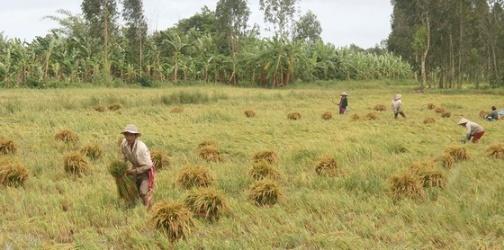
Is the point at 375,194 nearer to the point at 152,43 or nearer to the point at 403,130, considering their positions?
the point at 403,130

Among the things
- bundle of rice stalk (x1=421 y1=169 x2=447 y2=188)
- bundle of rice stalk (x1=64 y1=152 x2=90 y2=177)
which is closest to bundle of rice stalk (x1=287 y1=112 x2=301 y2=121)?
bundle of rice stalk (x1=64 y1=152 x2=90 y2=177)

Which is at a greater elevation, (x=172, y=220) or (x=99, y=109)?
(x=99, y=109)

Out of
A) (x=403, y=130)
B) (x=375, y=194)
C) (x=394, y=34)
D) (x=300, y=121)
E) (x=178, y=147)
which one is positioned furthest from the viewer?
(x=394, y=34)

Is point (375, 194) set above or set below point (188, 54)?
below

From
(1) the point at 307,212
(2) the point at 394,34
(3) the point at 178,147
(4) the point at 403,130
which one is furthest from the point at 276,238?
(2) the point at 394,34

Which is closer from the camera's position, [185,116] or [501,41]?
[185,116]

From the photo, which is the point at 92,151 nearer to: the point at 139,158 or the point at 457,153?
the point at 139,158

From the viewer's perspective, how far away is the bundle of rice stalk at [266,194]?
7.72 meters

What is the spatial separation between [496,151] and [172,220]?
765cm

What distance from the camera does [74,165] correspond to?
9711mm

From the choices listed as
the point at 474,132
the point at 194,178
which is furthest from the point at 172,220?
the point at 474,132

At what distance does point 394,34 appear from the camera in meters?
51.6

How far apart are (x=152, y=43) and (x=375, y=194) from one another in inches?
1382

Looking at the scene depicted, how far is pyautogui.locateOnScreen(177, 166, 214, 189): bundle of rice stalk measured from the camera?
342 inches
